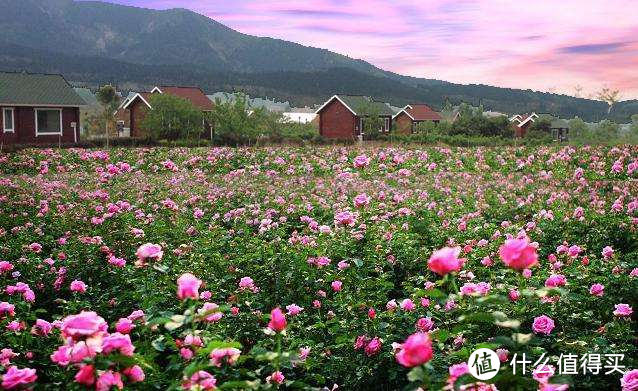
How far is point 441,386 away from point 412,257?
4.22 metres

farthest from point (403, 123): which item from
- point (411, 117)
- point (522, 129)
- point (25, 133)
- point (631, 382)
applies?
point (631, 382)

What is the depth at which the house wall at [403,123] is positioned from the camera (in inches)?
2650

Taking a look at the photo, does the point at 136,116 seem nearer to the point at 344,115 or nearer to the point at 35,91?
the point at 35,91

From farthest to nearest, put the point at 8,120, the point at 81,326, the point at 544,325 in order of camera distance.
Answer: the point at 8,120 < the point at 544,325 < the point at 81,326

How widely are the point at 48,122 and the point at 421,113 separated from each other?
162 ft

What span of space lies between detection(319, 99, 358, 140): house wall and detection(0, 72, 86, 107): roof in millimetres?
24805

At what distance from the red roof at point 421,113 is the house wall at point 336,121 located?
19.1 m

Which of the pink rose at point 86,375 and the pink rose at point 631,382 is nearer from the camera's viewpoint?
the pink rose at point 86,375

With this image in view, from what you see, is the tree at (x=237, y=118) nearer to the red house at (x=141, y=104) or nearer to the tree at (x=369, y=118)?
the red house at (x=141, y=104)

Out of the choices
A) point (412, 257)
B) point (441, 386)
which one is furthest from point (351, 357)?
point (412, 257)

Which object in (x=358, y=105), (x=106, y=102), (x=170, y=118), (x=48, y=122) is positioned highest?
(x=106, y=102)

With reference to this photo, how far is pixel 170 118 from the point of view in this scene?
39.7m

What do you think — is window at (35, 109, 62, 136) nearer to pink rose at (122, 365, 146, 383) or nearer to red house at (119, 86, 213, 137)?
red house at (119, 86, 213, 137)

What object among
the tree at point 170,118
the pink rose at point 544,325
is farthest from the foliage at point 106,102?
the pink rose at point 544,325
